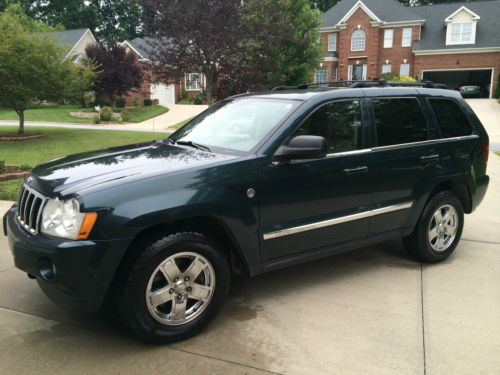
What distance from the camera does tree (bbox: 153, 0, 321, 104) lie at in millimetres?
12750

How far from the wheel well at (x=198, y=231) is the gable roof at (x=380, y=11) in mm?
41085

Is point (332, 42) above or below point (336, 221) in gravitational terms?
above

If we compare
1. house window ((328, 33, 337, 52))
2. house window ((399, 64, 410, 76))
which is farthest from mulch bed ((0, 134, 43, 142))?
house window ((399, 64, 410, 76))

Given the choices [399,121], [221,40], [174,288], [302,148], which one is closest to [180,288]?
[174,288]

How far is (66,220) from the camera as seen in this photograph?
119 inches

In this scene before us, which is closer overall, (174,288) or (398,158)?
(174,288)

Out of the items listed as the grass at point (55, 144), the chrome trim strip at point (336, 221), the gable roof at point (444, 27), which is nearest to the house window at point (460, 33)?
the gable roof at point (444, 27)

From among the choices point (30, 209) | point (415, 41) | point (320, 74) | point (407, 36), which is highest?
point (407, 36)

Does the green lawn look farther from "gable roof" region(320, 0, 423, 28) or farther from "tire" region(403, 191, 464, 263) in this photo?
"tire" region(403, 191, 464, 263)

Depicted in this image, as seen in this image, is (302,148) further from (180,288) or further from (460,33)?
(460,33)

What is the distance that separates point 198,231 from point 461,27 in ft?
139

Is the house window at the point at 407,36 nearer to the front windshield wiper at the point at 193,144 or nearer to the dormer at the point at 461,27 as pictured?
the dormer at the point at 461,27

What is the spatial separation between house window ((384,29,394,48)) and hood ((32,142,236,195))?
41.1 m

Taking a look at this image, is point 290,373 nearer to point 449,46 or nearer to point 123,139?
point 123,139
